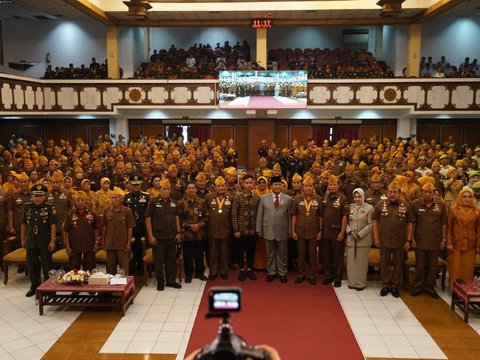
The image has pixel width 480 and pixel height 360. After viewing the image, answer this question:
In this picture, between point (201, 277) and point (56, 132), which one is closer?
point (201, 277)

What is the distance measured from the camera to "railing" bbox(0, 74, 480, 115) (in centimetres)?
1856

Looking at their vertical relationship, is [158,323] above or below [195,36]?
below

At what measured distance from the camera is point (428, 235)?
702cm

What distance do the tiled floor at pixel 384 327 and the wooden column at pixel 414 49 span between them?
14.7m

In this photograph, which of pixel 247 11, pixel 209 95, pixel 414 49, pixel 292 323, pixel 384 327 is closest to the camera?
pixel 384 327

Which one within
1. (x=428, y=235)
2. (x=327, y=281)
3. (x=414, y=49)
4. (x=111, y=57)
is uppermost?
(x=414, y=49)

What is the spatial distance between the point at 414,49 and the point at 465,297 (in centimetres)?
1552

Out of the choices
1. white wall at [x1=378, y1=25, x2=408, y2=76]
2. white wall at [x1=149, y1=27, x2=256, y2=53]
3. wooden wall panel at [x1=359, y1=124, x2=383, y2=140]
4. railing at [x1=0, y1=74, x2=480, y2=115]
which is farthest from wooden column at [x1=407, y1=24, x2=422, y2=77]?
white wall at [x1=149, y1=27, x2=256, y2=53]

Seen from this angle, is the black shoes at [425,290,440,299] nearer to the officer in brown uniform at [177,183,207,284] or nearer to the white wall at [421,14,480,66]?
the officer in brown uniform at [177,183,207,284]

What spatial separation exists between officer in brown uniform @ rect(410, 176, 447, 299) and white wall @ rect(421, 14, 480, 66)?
1818cm

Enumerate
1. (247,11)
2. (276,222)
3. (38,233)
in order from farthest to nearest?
(247,11), (276,222), (38,233)

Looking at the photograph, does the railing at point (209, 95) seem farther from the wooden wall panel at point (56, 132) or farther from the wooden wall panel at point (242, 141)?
the wooden wall panel at point (56, 132)

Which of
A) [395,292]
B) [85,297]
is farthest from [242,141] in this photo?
[85,297]

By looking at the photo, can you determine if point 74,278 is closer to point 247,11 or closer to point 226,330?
point 226,330
